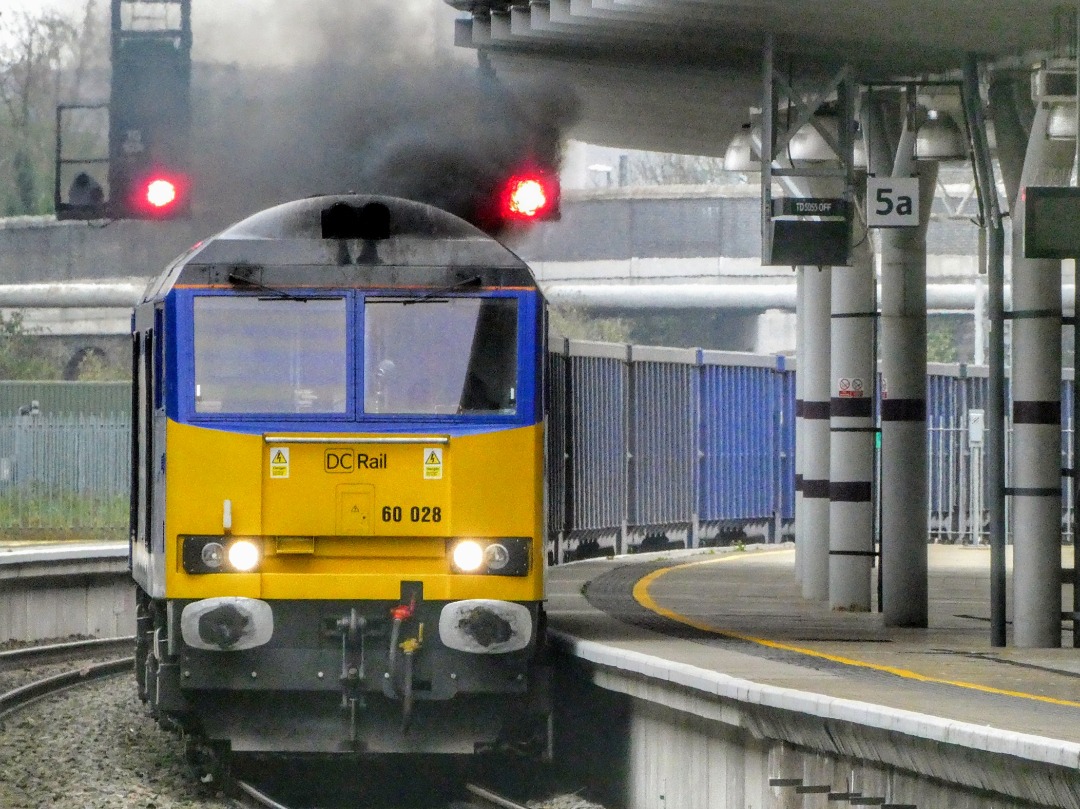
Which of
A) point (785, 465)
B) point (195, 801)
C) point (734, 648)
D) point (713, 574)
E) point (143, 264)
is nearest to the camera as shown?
point (195, 801)

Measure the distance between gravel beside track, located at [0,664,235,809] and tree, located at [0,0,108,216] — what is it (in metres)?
5.32

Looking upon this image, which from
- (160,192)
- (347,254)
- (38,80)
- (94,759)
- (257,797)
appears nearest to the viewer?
(347,254)

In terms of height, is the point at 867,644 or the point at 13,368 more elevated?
the point at 13,368

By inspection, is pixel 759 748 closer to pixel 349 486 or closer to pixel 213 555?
pixel 349 486

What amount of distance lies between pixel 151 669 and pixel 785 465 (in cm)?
1714

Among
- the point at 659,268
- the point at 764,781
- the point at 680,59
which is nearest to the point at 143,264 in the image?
the point at 659,268

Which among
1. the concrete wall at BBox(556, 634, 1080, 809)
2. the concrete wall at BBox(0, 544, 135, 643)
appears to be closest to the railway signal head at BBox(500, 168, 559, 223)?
the concrete wall at BBox(556, 634, 1080, 809)

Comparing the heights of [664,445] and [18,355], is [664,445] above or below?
below

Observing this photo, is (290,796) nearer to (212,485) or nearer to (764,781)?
(212,485)

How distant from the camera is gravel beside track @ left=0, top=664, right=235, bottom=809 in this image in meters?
12.1

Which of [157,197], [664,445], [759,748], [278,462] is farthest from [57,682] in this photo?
[664,445]

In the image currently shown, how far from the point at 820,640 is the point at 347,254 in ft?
15.0

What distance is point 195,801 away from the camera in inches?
479

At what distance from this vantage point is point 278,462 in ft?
37.9
